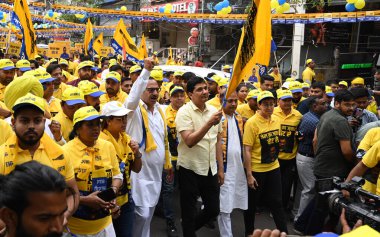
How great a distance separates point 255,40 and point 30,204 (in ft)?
8.81

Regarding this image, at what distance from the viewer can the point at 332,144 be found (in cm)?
511

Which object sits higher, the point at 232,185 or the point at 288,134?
the point at 288,134

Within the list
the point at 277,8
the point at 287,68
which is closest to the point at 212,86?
the point at 277,8

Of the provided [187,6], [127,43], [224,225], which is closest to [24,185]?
[224,225]

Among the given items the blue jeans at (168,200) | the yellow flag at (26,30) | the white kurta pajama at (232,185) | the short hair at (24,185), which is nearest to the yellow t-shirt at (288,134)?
the white kurta pajama at (232,185)

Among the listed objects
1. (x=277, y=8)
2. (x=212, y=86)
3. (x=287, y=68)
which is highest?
(x=277, y=8)

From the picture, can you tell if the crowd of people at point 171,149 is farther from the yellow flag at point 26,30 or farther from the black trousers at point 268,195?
the yellow flag at point 26,30

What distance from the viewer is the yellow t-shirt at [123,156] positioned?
3902 mm

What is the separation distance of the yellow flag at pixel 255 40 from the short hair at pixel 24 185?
7.87 feet

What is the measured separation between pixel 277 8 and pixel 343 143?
366 inches

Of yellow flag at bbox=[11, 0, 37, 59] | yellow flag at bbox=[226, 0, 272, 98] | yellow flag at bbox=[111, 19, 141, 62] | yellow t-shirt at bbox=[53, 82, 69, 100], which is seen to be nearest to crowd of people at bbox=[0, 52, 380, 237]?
yellow flag at bbox=[226, 0, 272, 98]

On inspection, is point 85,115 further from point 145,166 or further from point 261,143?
point 261,143

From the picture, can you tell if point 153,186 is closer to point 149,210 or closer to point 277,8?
point 149,210

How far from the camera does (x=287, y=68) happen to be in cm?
2200
